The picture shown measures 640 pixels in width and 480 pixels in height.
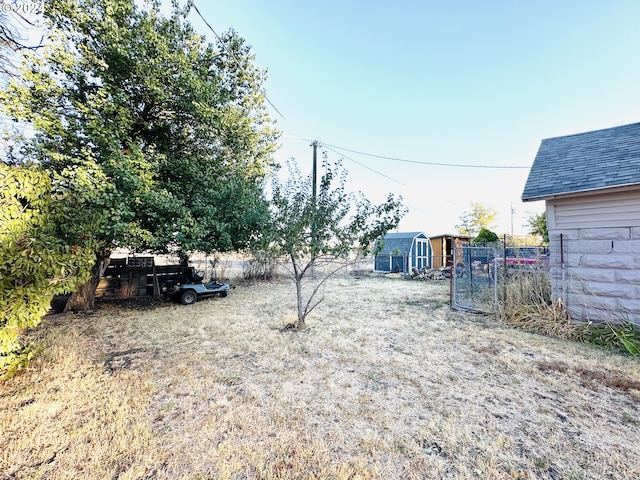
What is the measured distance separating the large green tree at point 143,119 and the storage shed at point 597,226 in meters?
5.64

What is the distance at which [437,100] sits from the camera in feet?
38.5

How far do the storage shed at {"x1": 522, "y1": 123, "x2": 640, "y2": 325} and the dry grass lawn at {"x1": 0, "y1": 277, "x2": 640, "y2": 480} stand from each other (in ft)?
3.60

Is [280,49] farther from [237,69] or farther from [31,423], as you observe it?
[31,423]

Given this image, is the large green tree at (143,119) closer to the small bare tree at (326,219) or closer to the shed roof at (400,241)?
the small bare tree at (326,219)

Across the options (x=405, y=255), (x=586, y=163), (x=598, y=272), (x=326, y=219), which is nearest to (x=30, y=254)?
(x=326, y=219)

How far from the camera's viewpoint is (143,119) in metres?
5.91

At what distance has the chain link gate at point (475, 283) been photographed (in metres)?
6.04

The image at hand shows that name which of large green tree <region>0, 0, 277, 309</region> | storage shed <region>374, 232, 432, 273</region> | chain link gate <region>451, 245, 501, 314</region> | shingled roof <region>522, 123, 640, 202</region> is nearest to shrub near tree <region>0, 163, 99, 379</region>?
large green tree <region>0, 0, 277, 309</region>

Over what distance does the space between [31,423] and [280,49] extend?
999cm

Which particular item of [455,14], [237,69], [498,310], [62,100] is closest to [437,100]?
[455,14]

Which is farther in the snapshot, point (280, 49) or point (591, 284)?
point (280, 49)

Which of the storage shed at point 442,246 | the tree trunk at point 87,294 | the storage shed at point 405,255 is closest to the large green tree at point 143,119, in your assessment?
the tree trunk at point 87,294

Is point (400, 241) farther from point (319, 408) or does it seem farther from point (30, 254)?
A: point (30, 254)

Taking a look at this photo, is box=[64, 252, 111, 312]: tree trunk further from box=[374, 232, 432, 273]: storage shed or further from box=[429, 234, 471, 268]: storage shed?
box=[429, 234, 471, 268]: storage shed
